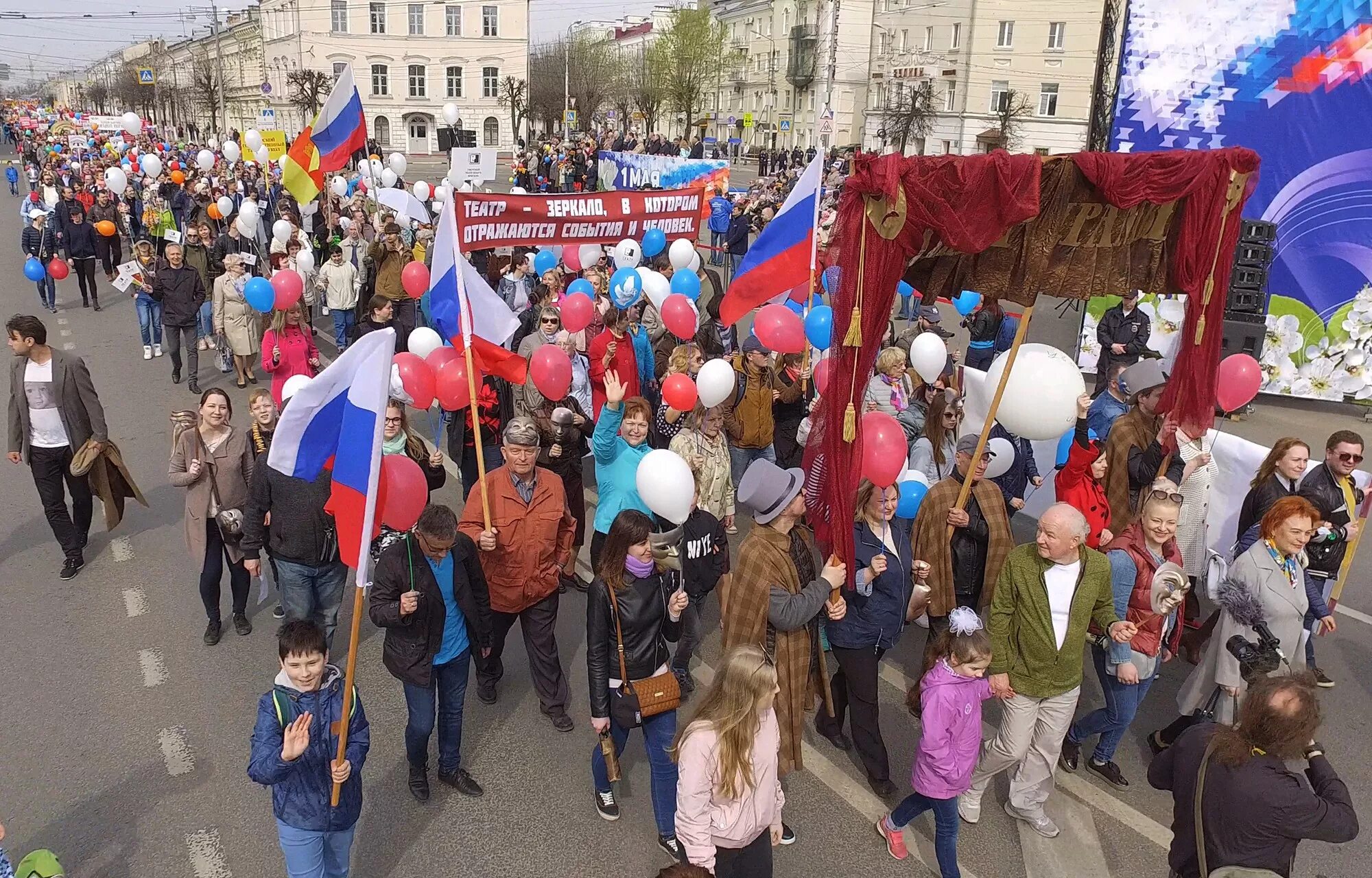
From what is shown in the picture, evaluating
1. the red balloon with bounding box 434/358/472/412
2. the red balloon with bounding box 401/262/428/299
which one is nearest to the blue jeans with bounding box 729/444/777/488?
the red balloon with bounding box 434/358/472/412

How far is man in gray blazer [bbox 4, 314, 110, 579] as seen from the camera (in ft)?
19.9

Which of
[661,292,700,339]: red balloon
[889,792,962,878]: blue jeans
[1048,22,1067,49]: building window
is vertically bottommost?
[889,792,962,878]: blue jeans

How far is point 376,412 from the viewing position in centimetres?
368

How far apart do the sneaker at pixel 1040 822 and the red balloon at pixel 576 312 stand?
16.3 ft

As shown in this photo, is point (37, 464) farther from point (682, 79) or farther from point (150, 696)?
point (682, 79)

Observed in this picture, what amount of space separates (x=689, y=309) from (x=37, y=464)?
4803mm

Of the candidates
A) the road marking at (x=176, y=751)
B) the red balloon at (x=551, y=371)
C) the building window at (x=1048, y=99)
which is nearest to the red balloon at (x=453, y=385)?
the red balloon at (x=551, y=371)

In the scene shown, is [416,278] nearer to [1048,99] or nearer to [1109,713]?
[1109,713]

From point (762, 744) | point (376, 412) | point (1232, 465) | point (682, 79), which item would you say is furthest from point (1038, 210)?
point (682, 79)

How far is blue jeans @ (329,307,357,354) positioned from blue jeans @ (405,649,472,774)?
8.71 m

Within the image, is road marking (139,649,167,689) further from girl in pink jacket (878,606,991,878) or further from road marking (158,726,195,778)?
girl in pink jacket (878,606,991,878)

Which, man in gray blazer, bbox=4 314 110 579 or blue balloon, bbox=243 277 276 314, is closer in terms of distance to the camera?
man in gray blazer, bbox=4 314 110 579

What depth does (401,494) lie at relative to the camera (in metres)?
4.19

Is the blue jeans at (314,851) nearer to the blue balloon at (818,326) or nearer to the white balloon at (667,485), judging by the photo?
the white balloon at (667,485)
